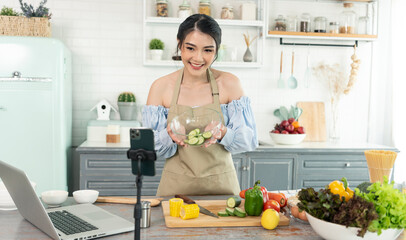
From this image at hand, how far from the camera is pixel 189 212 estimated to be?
5.83 ft

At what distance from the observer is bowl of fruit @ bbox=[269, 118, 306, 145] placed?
4.42m

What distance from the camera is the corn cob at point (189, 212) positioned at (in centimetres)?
177

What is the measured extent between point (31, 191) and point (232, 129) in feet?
4.35

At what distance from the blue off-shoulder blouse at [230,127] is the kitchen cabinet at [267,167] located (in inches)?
61.2

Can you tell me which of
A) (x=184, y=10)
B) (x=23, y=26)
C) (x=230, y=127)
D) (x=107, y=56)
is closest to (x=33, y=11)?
(x=23, y=26)

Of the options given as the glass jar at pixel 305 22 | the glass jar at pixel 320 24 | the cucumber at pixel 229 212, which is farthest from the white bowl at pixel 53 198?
the glass jar at pixel 320 24

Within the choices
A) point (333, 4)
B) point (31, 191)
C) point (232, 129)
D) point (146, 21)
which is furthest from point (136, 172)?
point (333, 4)

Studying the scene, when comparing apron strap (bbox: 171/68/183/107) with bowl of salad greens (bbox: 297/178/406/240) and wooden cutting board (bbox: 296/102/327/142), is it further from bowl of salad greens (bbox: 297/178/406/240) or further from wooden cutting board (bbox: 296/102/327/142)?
wooden cutting board (bbox: 296/102/327/142)

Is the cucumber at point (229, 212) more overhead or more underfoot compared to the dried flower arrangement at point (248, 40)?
more underfoot

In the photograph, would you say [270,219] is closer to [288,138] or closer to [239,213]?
[239,213]

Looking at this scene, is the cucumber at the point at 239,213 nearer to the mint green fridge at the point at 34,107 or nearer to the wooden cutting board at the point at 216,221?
the wooden cutting board at the point at 216,221

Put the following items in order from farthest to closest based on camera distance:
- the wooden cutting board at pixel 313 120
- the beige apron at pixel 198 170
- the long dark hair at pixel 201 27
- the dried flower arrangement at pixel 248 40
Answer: the wooden cutting board at pixel 313 120 < the dried flower arrangement at pixel 248 40 < the beige apron at pixel 198 170 < the long dark hair at pixel 201 27

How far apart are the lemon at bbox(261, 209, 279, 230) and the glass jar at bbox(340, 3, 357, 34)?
3.72 meters

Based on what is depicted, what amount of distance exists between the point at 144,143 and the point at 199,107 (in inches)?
51.4
